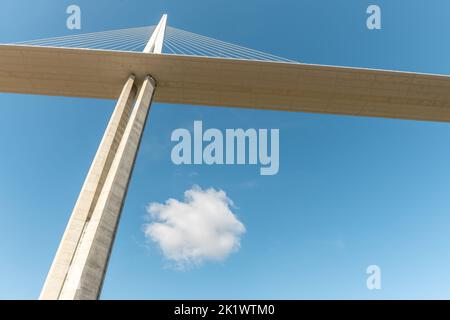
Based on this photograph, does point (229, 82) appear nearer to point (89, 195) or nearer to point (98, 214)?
point (89, 195)

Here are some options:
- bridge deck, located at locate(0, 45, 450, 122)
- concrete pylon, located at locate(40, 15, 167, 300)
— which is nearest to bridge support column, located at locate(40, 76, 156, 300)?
concrete pylon, located at locate(40, 15, 167, 300)

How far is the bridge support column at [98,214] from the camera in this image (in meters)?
10.9

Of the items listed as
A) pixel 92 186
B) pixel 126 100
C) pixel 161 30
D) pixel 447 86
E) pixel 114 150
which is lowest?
pixel 92 186

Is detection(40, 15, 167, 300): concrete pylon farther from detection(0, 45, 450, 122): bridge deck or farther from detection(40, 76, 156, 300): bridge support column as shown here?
detection(0, 45, 450, 122): bridge deck

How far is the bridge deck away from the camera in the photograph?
1630 centimetres

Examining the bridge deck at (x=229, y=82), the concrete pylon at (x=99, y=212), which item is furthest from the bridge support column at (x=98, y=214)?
the bridge deck at (x=229, y=82)

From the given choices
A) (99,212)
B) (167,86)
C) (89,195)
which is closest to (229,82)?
(167,86)

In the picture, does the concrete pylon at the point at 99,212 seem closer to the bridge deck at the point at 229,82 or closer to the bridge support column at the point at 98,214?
the bridge support column at the point at 98,214

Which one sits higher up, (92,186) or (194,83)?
(194,83)

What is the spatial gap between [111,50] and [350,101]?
12.7 metres

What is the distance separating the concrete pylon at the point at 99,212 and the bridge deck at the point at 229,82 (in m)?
1.74
